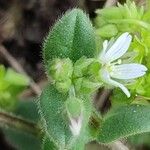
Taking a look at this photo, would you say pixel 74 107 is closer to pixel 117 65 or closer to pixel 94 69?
pixel 94 69

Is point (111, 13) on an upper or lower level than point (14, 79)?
upper

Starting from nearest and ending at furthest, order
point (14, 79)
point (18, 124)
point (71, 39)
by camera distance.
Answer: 1. point (71, 39)
2. point (18, 124)
3. point (14, 79)

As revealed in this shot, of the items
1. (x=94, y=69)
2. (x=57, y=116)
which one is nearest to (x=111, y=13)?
(x=94, y=69)

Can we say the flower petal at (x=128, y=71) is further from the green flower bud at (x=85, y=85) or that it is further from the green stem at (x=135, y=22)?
the green stem at (x=135, y=22)

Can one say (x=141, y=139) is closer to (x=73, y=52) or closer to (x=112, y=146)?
(x=112, y=146)

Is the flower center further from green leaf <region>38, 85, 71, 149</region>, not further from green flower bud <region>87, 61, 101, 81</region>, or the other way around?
green leaf <region>38, 85, 71, 149</region>

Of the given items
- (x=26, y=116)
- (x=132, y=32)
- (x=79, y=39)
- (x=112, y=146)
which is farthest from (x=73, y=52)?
(x=26, y=116)

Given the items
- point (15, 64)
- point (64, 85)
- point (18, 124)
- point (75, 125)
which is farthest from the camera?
point (15, 64)

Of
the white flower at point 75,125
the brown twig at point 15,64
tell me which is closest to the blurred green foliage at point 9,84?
the brown twig at point 15,64
